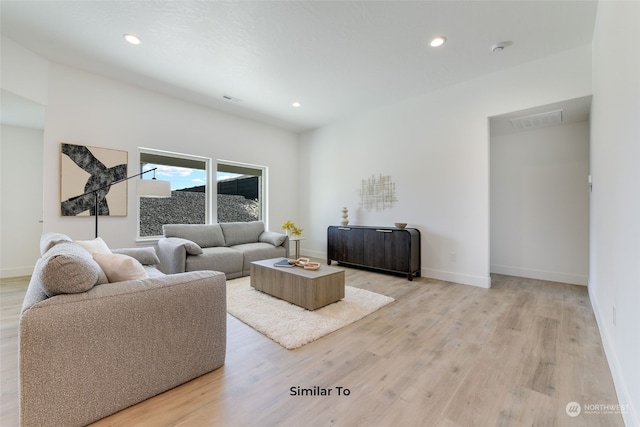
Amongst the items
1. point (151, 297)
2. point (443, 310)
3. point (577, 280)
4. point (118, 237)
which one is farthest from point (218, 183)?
point (577, 280)

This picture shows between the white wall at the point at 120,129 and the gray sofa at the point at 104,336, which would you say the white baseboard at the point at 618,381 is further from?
the white wall at the point at 120,129

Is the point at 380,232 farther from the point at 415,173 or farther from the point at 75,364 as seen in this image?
the point at 75,364

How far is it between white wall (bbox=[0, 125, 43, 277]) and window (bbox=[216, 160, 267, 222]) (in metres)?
2.93

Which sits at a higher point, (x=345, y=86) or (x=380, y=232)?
(x=345, y=86)

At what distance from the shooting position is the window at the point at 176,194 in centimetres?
424

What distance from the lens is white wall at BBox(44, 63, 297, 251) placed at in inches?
134

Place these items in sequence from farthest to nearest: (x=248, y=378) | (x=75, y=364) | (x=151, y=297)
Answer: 1. (x=248, y=378)
2. (x=151, y=297)
3. (x=75, y=364)

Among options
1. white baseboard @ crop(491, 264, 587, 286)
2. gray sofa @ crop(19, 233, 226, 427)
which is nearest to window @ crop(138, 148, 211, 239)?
gray sofa @ crop(19, 233, 226, 427)

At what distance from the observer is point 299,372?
173 cm

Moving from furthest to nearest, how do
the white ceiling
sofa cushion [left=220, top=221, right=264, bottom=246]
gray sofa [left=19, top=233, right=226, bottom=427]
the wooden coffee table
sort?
sofa cushion [left=220, top=221, right=264, bottom=246] < the wooden coffee table < the white ceiling < gray sofa [left=19, top=233, right=226, bottom=427]

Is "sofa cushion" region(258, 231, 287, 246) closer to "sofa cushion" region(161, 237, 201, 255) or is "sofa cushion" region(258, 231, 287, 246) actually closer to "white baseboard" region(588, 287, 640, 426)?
"sofa cushion" region(161, 237, 201, 255)

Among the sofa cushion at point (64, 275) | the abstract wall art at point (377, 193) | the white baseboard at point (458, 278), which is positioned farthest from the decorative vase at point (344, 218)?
the sofa cushion at point (64, 275)

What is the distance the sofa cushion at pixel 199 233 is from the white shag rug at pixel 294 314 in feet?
4.05

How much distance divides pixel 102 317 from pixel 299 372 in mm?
1176
